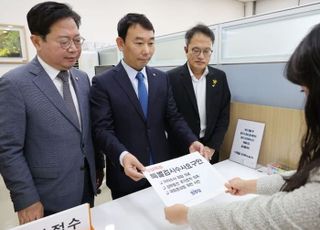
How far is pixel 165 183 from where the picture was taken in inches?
37.4

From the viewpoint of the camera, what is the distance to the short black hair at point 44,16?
3.47 ft

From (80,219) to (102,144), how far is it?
43 centimetres

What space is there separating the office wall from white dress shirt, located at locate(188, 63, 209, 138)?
10.7ft

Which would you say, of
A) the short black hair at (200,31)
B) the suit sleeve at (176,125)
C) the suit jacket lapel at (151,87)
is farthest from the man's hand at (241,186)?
the short black hair at (200,31)

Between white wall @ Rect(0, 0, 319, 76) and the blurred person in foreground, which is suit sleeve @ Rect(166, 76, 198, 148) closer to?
the blurred person in foreground

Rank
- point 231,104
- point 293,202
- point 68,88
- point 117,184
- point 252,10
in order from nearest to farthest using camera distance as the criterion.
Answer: point 293,202
point 68,88
point 117,184
point 231,104
point 252,10

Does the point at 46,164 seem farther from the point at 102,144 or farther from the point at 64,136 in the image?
the point at 102,144

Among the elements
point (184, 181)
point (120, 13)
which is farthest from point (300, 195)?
point (120, 13)

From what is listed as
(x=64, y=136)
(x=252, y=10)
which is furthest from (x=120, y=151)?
(x=252, y=10)

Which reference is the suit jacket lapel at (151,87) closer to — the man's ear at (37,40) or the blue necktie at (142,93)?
the blue necktie at (142,93)

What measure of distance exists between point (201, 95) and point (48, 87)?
96cm

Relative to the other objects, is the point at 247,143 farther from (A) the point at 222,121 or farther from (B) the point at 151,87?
(B) the point at 151,87

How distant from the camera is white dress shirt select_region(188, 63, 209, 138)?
1.65 meters

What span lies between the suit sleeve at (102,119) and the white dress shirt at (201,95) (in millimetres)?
641
